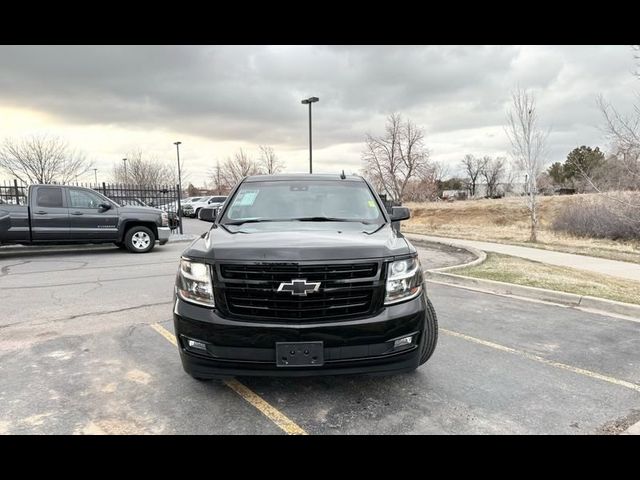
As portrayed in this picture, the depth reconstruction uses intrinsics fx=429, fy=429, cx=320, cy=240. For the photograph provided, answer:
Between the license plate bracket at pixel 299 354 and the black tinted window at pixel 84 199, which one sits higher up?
the black tinted window at pixel 84 199

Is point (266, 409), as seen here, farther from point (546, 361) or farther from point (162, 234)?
point (162, 234)

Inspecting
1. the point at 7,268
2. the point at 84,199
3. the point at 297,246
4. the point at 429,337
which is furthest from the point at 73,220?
the point at 429,337

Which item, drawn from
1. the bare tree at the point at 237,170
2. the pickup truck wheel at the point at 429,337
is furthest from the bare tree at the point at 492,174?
the pickup truck wheel at the point at 429,337

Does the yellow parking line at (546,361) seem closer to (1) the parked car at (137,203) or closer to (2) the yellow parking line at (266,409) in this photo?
(2) the yellow parking line at (266,409)

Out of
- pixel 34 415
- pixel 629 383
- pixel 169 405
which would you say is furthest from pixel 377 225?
pixel 34 415

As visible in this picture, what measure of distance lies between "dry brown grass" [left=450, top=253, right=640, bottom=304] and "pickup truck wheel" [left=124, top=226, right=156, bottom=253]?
8.60 m

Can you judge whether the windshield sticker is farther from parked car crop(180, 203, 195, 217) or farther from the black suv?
parked car crop(180, 203, 195, 217)

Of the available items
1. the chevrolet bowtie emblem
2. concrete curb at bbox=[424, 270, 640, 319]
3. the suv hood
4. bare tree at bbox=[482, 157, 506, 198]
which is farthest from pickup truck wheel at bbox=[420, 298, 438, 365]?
bare tree at bbox=[482, 157, 506, 198]

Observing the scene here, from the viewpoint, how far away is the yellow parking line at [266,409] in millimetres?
2904

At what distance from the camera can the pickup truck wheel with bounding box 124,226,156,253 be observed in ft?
40.1

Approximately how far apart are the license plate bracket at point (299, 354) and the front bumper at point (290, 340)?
3 centimetres
